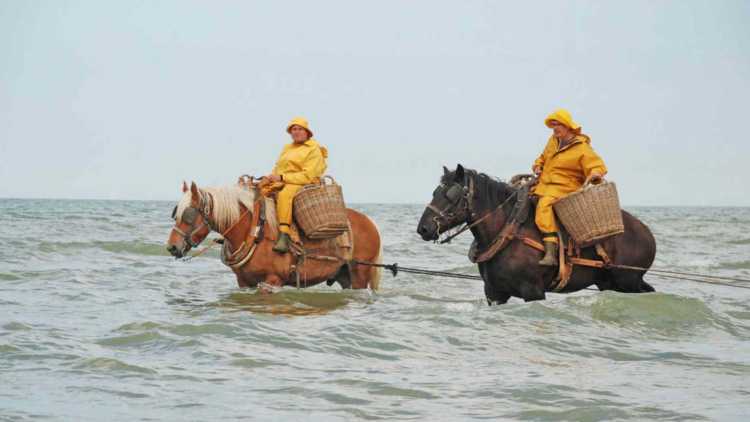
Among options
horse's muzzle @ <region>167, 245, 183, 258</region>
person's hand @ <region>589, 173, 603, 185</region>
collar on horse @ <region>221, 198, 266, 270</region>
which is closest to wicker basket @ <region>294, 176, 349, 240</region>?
collar on horse @ <region>221, 198, 266, 270</region>

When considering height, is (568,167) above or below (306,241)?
above

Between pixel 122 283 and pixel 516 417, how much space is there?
929 centimetres

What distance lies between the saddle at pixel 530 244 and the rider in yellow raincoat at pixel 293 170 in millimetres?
1953

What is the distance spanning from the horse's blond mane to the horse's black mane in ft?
7.14

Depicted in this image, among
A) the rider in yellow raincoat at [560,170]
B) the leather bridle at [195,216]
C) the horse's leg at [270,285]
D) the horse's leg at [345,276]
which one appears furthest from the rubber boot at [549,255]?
the leather bridle at [195,216]

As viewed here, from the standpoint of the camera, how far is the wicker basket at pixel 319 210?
10.8 metres

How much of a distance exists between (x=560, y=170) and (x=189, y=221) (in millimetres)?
3712

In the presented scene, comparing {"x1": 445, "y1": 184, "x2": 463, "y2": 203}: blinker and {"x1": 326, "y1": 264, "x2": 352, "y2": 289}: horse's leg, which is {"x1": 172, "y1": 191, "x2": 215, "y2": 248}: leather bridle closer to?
{"x1": 326, "y1": 264, "x2": 352, "y2": 289}: horse's leg

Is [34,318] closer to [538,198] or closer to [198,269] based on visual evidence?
[538,198]

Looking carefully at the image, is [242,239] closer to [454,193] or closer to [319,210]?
[319,210]

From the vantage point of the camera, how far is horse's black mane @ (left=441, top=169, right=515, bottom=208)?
1009 centimetres

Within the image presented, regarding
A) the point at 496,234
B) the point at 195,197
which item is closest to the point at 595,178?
the point at 496,234

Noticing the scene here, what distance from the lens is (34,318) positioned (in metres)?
9.79

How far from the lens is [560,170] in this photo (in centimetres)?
1020
